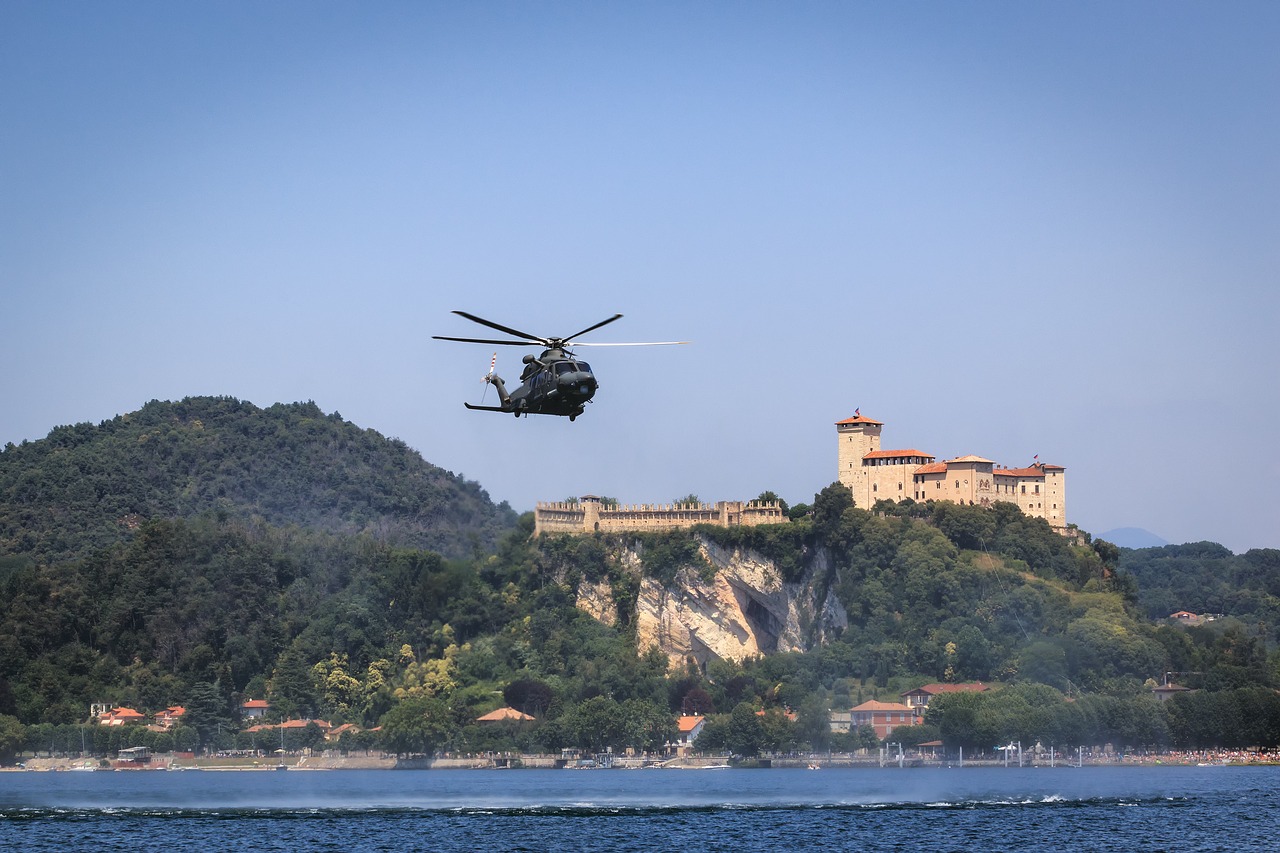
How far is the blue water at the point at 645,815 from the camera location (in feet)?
250

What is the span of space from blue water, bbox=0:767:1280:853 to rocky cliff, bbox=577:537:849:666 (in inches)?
1649

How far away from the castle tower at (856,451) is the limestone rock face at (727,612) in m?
8.21

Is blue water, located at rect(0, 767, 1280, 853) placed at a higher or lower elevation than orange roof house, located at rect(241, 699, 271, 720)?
lower

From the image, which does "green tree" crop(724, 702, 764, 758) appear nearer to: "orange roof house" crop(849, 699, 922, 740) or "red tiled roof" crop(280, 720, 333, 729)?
"orange roof house" crop(849, 699, 922, 740)

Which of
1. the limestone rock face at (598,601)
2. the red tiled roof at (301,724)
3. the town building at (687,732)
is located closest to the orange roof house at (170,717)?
the red tiled roof at (301,724)

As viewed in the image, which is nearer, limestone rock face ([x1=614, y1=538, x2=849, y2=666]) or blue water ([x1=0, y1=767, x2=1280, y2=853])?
blue water ([x1=0, y1=767, x2=1280, y2=853])

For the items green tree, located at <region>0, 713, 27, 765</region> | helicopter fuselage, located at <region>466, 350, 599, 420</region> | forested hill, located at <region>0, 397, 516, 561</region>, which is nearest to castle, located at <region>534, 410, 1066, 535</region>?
forested hill, located at <region>0, 397, 516, 561</region>

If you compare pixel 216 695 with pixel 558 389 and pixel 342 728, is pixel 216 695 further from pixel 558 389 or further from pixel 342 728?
pixel 558 389

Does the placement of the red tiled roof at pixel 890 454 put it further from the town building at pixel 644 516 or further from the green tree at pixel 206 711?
the green tree at pixel 206 711

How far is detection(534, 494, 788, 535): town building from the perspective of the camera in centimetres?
15700

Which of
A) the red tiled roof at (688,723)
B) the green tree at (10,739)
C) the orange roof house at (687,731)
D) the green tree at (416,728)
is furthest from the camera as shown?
the red tiled roof at (688,723)

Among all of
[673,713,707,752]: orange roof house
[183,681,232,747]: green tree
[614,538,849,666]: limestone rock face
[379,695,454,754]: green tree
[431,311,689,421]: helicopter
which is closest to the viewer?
[431,311,689,421]: helicopter

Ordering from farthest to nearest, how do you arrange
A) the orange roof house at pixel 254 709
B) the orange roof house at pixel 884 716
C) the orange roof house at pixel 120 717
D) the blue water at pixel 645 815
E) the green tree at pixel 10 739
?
the orange roof house at pixel 254 709 → the orange roof house at pixel 120 717 → the orange roof house at pixel 884 716 → the green tree at pixel 10 739 → the blue water at pixel 645 815

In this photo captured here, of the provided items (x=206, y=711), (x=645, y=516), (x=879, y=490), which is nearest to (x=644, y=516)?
(x=645, y=516)
